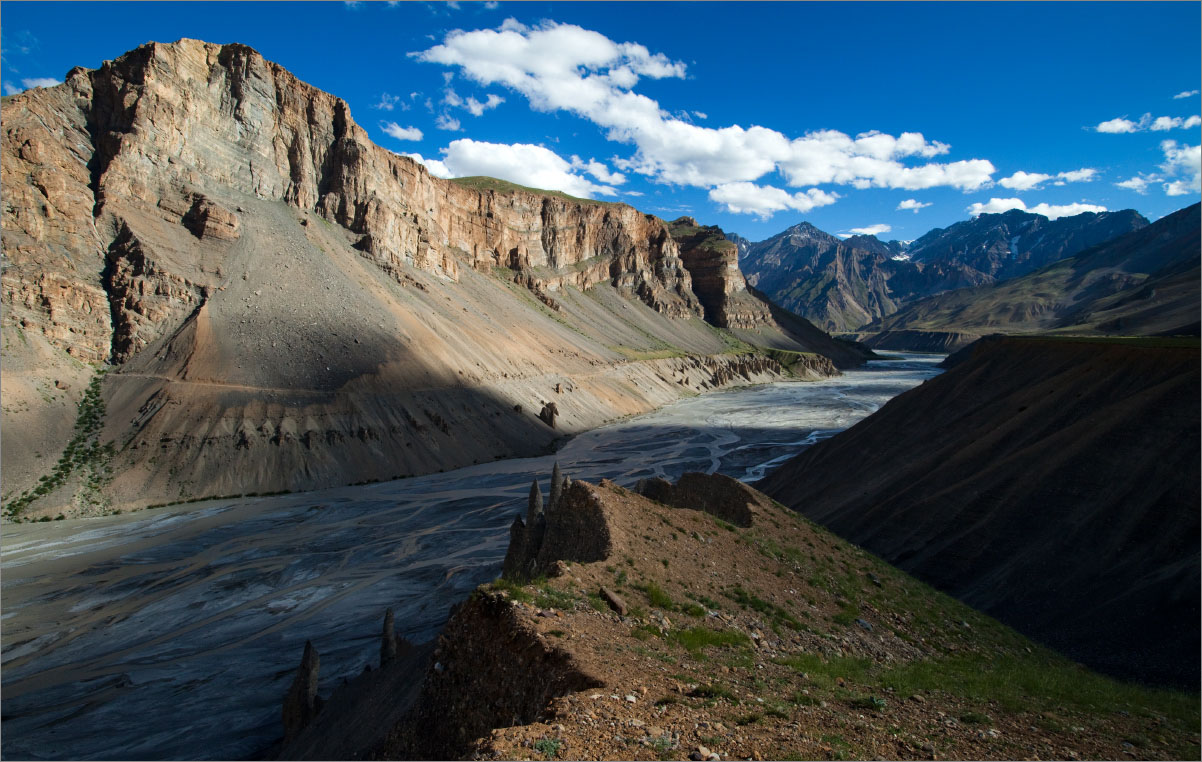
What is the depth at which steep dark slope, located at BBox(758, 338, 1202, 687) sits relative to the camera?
17.8 meters

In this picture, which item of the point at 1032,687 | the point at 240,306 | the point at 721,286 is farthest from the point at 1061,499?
the point at 721,286

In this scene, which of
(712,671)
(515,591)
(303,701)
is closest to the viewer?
(712,671)

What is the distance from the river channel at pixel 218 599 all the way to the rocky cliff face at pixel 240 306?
6.02 m

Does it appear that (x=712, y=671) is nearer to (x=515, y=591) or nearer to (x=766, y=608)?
(x=515, y=591)

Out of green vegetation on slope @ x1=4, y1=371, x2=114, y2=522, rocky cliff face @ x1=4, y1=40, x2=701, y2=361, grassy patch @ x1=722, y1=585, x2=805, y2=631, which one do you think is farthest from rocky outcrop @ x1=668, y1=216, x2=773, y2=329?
grassy patch @ x1=722, y1=585, x2=805, y2=631

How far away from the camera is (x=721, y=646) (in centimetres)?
1075

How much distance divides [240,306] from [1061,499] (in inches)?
2634

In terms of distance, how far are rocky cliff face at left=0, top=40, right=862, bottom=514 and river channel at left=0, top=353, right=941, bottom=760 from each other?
19.7ft

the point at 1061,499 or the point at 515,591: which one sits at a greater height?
the point at 515,591

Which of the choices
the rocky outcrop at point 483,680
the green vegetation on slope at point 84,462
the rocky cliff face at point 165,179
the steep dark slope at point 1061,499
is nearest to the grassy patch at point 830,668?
the rocky outcrop at point 483,680

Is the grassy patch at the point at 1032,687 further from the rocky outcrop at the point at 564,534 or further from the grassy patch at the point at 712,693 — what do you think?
the rocky outcrop at the point at 564,534

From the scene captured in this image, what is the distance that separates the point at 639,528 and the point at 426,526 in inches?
1173

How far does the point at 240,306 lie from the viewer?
195 feet

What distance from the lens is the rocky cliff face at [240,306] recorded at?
4741 cm
